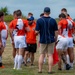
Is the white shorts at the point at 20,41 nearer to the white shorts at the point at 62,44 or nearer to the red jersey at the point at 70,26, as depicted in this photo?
the white shorts at the point at 62,44

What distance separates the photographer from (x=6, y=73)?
40.9 feet

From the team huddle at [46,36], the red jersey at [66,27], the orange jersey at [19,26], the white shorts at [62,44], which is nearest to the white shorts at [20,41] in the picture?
the team huddle at [46,36]

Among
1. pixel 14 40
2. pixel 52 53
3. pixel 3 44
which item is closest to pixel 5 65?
pixel 3 44

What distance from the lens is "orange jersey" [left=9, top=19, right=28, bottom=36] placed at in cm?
1327

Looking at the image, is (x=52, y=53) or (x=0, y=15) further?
(x=0, y=15)

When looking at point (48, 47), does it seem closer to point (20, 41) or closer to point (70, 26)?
point (20, 41)

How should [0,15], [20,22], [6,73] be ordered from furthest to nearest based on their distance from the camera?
[0,15] < [20,22] < [6,73]

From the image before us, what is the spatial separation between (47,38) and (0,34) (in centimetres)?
224

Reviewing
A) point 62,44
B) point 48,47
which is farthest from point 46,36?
point 62,44

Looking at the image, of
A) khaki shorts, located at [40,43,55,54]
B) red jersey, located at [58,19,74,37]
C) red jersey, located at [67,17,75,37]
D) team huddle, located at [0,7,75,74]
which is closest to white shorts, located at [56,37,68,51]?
team huddle, located at [0,7,75,74]

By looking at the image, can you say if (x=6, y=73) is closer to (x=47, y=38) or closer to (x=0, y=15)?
(x=47, y=38)

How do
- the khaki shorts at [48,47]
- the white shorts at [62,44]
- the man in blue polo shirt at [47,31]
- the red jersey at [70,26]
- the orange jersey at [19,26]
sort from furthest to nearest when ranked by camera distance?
the red jersey at [70,26] → the white shorts at [62,44] → the orange jersey at [19,26] → the khaki shorts at [48,47] → the man in blue polo shirt at [47,31]

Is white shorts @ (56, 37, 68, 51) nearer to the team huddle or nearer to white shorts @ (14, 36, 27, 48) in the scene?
the team huddle

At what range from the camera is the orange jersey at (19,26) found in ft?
43.5
